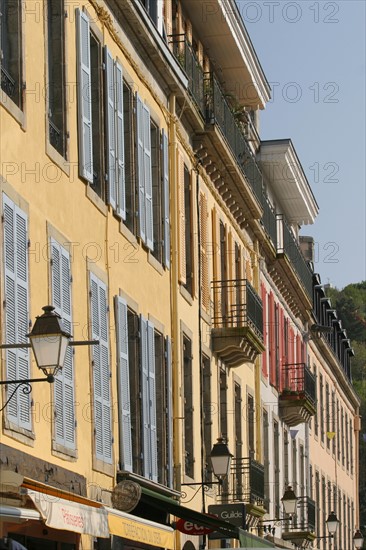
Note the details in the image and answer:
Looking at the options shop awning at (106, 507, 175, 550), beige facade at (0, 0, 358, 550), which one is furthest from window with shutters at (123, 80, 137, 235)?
shop awning at (106, 507, 175, 550)

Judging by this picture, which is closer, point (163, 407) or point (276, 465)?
point (163, 407)

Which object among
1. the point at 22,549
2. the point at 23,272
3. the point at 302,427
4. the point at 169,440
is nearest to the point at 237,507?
the point at 169,440

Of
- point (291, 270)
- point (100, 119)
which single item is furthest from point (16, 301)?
point (291, 270)

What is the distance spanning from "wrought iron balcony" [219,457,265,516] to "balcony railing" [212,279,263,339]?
8.57ft

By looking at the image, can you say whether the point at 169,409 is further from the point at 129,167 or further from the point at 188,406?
the point at 129,167

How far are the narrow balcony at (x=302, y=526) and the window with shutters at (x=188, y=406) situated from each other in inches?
560

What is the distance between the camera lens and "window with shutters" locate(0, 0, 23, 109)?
1758 cm

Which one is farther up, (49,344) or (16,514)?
(49,344)

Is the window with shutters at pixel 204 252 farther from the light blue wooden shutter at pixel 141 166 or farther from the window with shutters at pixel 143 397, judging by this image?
the light blue wooden shutter at pixel 141 166

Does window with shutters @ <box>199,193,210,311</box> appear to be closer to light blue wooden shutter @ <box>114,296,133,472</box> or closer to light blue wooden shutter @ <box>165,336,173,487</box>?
light blue wooden shutter @ <box>165,336,173,487</box>

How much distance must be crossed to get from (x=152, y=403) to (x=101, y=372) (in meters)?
3.50

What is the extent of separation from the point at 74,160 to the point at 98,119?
169 cm

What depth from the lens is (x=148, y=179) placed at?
2473cm

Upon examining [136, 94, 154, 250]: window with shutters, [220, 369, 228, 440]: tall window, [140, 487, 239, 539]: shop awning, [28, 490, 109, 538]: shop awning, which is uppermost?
[136, 94, 154, 250]: window with shutters
